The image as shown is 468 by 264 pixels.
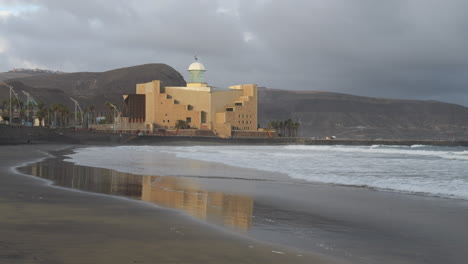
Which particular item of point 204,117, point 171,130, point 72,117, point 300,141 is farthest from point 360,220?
point 72,117

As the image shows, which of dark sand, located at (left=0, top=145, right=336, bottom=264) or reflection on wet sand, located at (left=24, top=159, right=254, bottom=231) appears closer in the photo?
dark sand, located at (left=0, top=145, right=336, bottom=264)

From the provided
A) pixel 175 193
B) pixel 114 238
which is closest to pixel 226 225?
pixel 114 238

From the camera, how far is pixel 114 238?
25.8 feet

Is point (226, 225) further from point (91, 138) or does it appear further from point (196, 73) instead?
point (196, 73)

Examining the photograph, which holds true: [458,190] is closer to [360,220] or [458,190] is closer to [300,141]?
[360,220]

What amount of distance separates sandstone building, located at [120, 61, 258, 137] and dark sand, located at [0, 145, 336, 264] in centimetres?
10659

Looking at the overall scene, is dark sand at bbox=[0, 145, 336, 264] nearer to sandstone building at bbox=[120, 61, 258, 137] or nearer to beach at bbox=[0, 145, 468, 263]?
beach at bbox=[0, 145, 468, 263]

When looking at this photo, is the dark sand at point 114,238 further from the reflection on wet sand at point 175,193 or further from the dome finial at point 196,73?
the dome finial at point 196,73

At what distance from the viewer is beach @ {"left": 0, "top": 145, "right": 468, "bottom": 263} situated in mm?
7219

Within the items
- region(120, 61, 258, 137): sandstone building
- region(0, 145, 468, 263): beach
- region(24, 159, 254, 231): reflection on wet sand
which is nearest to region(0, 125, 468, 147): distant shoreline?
region(120, 61, 258, 137): sandstone building

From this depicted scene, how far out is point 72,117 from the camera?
539 feet

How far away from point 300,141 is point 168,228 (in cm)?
12536

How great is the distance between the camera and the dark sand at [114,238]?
21.9ft

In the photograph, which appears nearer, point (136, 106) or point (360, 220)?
point (360, 220)
